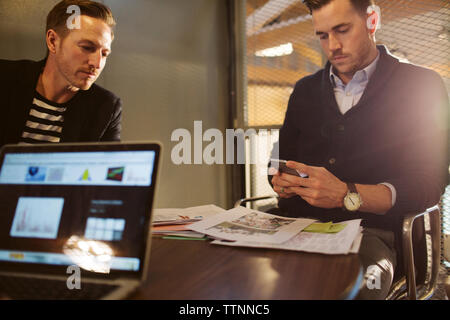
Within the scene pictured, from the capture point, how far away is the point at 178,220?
3.76 ft

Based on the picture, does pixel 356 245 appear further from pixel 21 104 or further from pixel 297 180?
pixel 21 104

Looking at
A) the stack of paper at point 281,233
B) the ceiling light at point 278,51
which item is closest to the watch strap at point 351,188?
Result: the stack of paper at point 281,233

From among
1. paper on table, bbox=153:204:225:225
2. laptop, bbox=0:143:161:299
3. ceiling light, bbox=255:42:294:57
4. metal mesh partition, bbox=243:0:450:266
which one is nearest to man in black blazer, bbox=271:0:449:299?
paper on table, bbox=153:204:225:225

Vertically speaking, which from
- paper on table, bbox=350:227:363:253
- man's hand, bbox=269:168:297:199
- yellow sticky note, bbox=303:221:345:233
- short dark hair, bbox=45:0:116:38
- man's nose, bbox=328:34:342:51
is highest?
short dark hair, bbox=45:0:116:38

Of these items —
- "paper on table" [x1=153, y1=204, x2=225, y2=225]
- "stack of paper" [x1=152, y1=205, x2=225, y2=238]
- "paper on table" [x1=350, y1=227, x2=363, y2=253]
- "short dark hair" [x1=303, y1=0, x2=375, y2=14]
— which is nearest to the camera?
"paper on table" [x1=350, y1=227, x2=363, y2=253]

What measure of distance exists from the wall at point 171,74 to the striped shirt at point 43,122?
0.57m

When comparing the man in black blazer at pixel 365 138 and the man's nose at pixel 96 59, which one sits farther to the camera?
the man's nose at pixel 96 59

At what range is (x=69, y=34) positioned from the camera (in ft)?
5.84

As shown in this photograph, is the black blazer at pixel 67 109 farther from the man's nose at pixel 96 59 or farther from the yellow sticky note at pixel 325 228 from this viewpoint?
the yellow sticky note at pixel 325 228

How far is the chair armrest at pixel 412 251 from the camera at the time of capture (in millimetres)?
1034

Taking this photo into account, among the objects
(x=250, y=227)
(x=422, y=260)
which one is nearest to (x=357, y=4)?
A: (x=422, y=260)

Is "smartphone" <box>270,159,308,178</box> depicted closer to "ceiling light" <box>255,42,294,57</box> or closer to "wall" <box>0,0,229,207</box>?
"wall" <box>0,0,229,207</box>

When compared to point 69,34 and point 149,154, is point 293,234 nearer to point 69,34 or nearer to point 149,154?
point 149,154

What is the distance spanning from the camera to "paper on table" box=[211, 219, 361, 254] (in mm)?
784
